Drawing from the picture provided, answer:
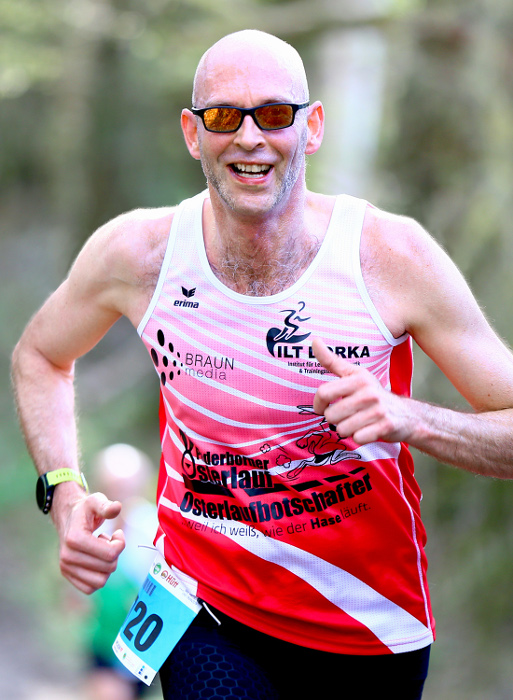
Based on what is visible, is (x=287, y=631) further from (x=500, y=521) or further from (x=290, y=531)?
(x=500, y=521)

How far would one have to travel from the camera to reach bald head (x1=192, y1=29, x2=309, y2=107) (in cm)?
234

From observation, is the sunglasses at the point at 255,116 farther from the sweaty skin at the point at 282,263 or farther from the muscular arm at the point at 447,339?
the muscular arm at the point at 447,339

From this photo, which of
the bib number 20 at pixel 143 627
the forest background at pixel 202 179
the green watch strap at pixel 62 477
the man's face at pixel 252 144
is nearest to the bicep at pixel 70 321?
the green watch strap at pixel 62 477

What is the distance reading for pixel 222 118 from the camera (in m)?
2.32

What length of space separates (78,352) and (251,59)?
1163 millimetres

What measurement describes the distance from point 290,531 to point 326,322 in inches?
24.4

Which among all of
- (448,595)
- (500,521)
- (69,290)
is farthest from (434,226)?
(69,290)

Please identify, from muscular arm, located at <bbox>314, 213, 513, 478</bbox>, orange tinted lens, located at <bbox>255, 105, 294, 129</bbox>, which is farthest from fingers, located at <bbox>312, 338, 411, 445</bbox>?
orange tinted lens, located at <bbox>255, 105, 294, 129</bbox>

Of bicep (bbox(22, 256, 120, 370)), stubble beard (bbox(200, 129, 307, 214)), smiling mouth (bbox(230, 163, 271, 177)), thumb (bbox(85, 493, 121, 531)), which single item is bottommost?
thumb (bbox(85, 493, 121, 531))

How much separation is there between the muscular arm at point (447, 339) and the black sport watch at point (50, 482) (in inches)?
42.4

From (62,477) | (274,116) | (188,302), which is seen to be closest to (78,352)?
(62,477)

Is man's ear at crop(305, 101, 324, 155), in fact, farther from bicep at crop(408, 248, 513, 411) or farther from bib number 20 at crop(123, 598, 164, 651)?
bib number 20 at crop(123, 598, 164, 651)

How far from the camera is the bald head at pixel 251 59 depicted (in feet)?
7.69

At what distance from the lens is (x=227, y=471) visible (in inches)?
96.0
